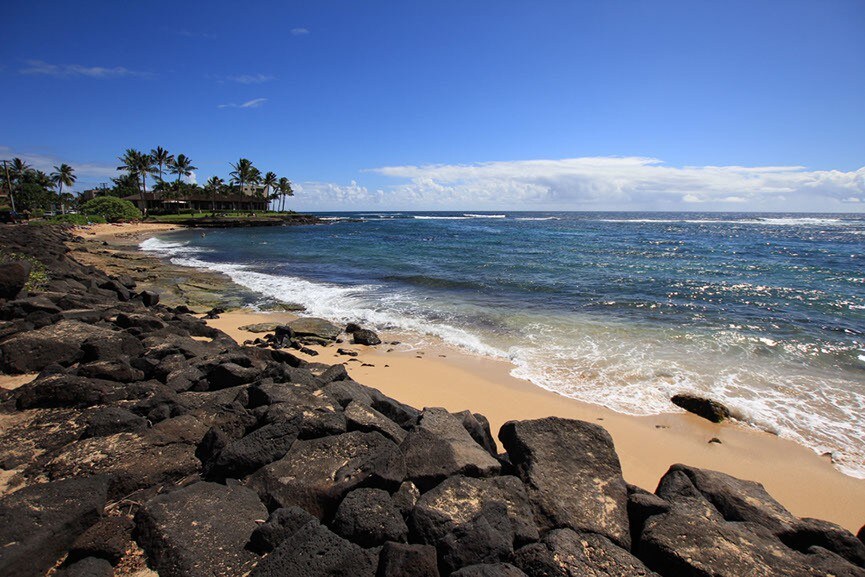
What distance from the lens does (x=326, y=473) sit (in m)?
4.15

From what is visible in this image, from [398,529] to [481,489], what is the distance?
0.95 meters

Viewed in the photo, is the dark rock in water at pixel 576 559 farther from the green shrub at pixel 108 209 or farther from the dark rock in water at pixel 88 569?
the green shrub at pixel 108 209

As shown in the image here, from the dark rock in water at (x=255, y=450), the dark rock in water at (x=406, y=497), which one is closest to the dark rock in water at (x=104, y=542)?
the dark rock in water at (x=255, y=450)

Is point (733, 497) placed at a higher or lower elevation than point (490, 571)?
lower

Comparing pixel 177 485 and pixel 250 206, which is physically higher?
pixel 250 206

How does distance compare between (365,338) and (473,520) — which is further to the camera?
(365,338)

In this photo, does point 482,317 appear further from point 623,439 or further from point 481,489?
point 481,489

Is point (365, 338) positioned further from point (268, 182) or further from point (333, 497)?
point (268, 182)

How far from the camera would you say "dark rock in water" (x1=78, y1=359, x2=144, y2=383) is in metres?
Answer: 6.01

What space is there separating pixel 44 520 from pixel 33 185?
10397cm

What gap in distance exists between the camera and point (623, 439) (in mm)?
7277

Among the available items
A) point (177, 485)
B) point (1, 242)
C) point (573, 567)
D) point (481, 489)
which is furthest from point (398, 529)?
point (1, 242)

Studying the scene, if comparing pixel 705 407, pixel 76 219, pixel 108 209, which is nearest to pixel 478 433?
pixel 705 407

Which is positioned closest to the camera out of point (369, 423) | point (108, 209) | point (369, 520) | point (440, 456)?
point (369, 520)
